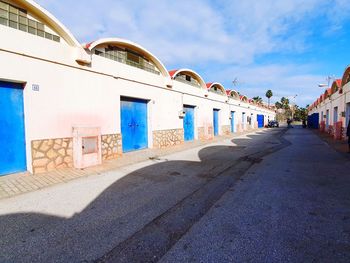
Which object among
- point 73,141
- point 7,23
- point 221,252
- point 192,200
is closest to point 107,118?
point 73,141

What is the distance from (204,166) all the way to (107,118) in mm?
4514

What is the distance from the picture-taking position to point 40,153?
674 cm

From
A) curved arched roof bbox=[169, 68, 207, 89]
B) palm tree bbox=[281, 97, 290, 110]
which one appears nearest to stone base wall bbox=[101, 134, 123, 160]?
curved arched roof bbox=[169, 68, 207, 89]

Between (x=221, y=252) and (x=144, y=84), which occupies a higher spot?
(x=144, y=84)

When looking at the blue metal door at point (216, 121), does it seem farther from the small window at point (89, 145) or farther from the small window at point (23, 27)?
the small window at point (23, 27)

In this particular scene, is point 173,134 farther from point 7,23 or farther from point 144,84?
point 7,23

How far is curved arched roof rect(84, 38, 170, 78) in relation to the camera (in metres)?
8.61

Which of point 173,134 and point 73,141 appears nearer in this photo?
point 73,141

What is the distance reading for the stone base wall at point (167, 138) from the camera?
1258cm

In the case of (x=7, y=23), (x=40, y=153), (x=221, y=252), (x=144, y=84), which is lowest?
(x=221, y=252)

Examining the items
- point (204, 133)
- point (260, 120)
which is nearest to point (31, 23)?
point (204, 133)

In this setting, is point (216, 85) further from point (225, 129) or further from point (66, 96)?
point (66, 96)

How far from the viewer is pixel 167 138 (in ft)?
44.4

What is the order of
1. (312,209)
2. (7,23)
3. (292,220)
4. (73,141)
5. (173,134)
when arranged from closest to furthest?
(292,220)
(312,209)
(7,23)
(73,141)
(173,134)
